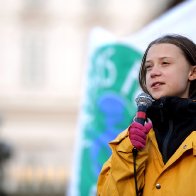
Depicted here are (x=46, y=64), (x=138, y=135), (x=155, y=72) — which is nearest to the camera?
(x=138, y=135)

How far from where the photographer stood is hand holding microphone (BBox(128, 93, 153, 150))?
2297mm

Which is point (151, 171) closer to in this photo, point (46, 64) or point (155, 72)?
point (155, 72)

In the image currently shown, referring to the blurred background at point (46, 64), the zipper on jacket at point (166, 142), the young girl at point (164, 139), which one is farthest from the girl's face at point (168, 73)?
the blurred background at point (46, 64)

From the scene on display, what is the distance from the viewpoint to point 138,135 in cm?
231

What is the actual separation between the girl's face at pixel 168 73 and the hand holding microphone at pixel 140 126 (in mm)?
46

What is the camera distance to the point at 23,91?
2630 centimetres

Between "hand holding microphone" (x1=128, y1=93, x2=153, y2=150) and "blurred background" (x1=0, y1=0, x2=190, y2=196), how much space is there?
2345 cm

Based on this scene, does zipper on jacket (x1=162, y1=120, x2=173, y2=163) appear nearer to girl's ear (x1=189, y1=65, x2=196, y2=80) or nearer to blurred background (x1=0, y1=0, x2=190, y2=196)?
girl's ear (x1=189, y1=65, x2=196, y2=80)

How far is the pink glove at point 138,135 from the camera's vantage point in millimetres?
2291

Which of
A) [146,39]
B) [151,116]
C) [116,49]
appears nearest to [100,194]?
[151,116]

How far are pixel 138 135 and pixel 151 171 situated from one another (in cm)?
13

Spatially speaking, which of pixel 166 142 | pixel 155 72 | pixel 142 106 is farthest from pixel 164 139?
pixel 155 72

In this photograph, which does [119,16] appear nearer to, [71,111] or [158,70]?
[71,111]

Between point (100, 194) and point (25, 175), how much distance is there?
12920 millimetres
